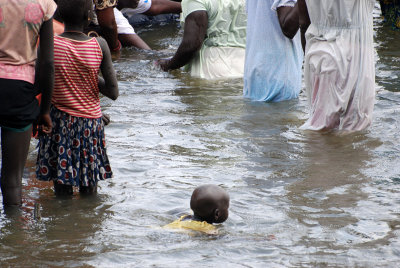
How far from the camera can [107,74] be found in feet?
14.8

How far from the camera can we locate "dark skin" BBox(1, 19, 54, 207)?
4.14m

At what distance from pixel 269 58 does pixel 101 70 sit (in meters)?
3.16

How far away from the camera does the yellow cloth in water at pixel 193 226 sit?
166 inches

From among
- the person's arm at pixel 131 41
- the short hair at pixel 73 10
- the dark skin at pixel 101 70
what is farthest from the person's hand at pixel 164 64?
the short hair at pixel 73 10

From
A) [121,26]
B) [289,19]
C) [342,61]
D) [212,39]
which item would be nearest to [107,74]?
[342,61]

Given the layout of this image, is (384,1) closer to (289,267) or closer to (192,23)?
(192,23)

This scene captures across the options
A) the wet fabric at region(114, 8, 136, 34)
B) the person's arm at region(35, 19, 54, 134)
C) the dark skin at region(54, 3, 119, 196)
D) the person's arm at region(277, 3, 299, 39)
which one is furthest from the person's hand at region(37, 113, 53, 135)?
the wet fabric at region(114, 8, 136, 34)

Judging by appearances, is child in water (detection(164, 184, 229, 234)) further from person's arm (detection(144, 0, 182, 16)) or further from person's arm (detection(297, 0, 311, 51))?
person's arm (detection(144, 0, 182, 16))

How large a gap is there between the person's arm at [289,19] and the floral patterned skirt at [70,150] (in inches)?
110

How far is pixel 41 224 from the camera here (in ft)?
14.1

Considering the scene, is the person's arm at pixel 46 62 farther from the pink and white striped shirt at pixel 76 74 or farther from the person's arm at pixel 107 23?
the person's arm at pixel 107 23

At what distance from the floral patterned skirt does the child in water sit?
65 centimetres

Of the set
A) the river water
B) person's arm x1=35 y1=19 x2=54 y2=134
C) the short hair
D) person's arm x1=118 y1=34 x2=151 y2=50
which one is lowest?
the river water

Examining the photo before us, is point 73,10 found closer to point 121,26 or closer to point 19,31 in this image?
point 19,31
